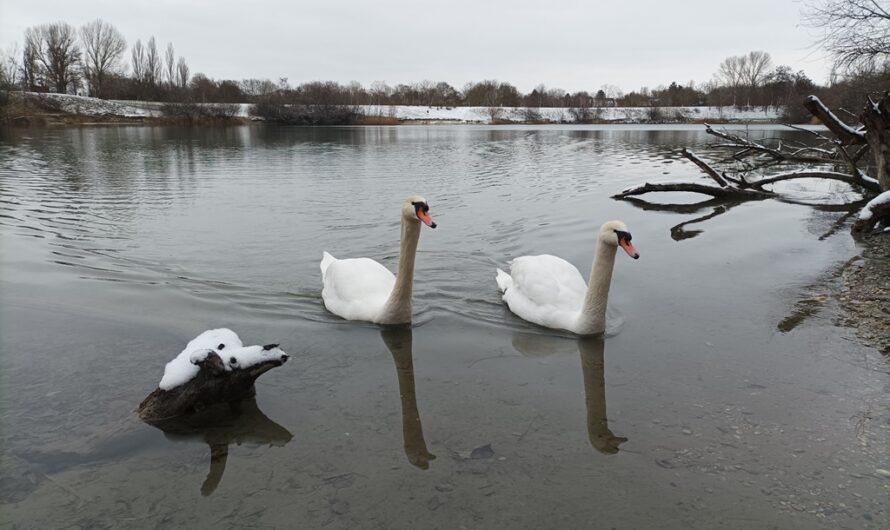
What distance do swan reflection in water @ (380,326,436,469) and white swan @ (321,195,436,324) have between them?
0.21m

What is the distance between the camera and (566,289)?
657 centimetres

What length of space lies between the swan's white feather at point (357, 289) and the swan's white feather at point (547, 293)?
141cm

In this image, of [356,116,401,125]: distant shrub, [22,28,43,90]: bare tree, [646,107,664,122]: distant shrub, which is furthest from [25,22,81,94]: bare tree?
[646,107,664,122]: distant shrub

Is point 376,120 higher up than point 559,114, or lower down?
A: lower down

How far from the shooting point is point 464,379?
5.17 meters

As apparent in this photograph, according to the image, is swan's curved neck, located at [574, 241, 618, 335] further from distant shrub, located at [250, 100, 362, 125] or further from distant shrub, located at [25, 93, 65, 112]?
distant shrub, located at [250, 100, 362, 125]

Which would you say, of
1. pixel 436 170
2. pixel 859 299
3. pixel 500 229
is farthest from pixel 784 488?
pixel 436 170

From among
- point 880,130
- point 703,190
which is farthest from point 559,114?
point 880,130

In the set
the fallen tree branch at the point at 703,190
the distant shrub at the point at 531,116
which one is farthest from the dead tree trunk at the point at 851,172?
the distant shrub at the point at 531,116

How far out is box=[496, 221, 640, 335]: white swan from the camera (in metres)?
6.01

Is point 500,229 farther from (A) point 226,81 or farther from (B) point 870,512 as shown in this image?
(A) point 226,81

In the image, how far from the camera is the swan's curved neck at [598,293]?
601 centimetres

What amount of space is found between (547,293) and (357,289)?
2.03 metres

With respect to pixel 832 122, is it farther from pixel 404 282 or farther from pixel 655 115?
pixel 655 115
